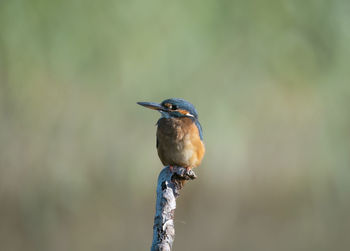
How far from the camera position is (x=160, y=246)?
2434 millimetres

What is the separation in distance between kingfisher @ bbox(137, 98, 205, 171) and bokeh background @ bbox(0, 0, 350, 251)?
1964mm

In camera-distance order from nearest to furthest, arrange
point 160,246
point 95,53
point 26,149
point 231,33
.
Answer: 1. point 160,246
2. point 26,149
3. point 95,53
4. point 231,33

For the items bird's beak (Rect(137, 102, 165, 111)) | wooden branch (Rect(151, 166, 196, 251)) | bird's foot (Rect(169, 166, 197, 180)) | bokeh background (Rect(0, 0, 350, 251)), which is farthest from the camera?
bokeh background (Rect(0, 0, 350, 251))

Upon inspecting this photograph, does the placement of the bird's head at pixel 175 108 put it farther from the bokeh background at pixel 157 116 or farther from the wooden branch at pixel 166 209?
the bokeh background at pixel 157 116

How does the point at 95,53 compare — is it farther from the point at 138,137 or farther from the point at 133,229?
the point at 133,229

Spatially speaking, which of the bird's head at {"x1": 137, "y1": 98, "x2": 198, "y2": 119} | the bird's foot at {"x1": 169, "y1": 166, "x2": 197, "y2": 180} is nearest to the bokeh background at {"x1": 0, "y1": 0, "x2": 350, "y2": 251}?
the bird's head at {"x1": 137, "y1": 98, "x2": 198, "y2": 119}

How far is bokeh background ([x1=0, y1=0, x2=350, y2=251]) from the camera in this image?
18.1 ft

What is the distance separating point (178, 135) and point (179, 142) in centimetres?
6

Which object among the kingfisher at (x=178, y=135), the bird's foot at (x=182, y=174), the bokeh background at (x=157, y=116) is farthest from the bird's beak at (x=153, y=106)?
the bokeh background at (x=157, y=116)

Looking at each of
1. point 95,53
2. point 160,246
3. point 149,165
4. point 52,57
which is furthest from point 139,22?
point 160,246

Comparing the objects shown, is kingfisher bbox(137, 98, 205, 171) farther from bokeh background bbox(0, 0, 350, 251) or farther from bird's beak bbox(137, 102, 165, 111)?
bokeh background bbox(0, 0, 350, 251)

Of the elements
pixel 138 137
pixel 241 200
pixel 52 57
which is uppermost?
pixel 52 57

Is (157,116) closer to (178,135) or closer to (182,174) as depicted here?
(178,135)

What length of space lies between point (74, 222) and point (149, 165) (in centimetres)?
94
